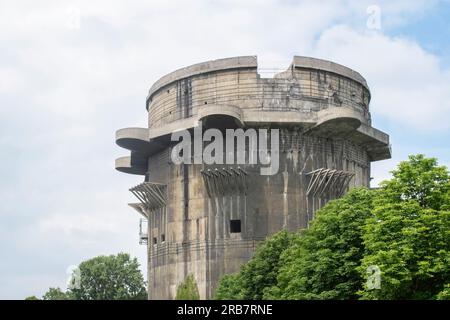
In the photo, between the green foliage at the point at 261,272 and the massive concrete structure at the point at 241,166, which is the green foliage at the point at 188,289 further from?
the green foliage at the point at 261,272

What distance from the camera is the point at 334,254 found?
1035 inches

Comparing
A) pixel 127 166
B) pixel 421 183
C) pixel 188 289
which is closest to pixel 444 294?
pixel 421 183

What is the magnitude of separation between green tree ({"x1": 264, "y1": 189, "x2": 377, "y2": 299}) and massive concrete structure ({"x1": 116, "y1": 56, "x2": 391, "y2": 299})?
53.0 ft

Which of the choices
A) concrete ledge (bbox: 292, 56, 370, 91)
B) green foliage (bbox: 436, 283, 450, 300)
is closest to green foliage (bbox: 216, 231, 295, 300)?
green foliage (bbox: 436, 283, 450, 300)

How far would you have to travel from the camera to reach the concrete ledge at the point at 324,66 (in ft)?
153

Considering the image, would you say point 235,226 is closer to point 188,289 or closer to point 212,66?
point 188,289

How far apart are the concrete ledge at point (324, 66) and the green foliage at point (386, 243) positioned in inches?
748

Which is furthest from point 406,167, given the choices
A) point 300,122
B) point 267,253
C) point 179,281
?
point 179,281

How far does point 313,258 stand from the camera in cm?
2739

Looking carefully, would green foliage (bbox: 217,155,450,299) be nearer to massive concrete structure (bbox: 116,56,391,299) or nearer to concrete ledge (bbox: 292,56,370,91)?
massive concrete structure (bbox: 116,56,391,299)

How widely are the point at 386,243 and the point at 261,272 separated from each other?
1238 centimetres

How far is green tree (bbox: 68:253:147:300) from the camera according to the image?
71.2 meters
